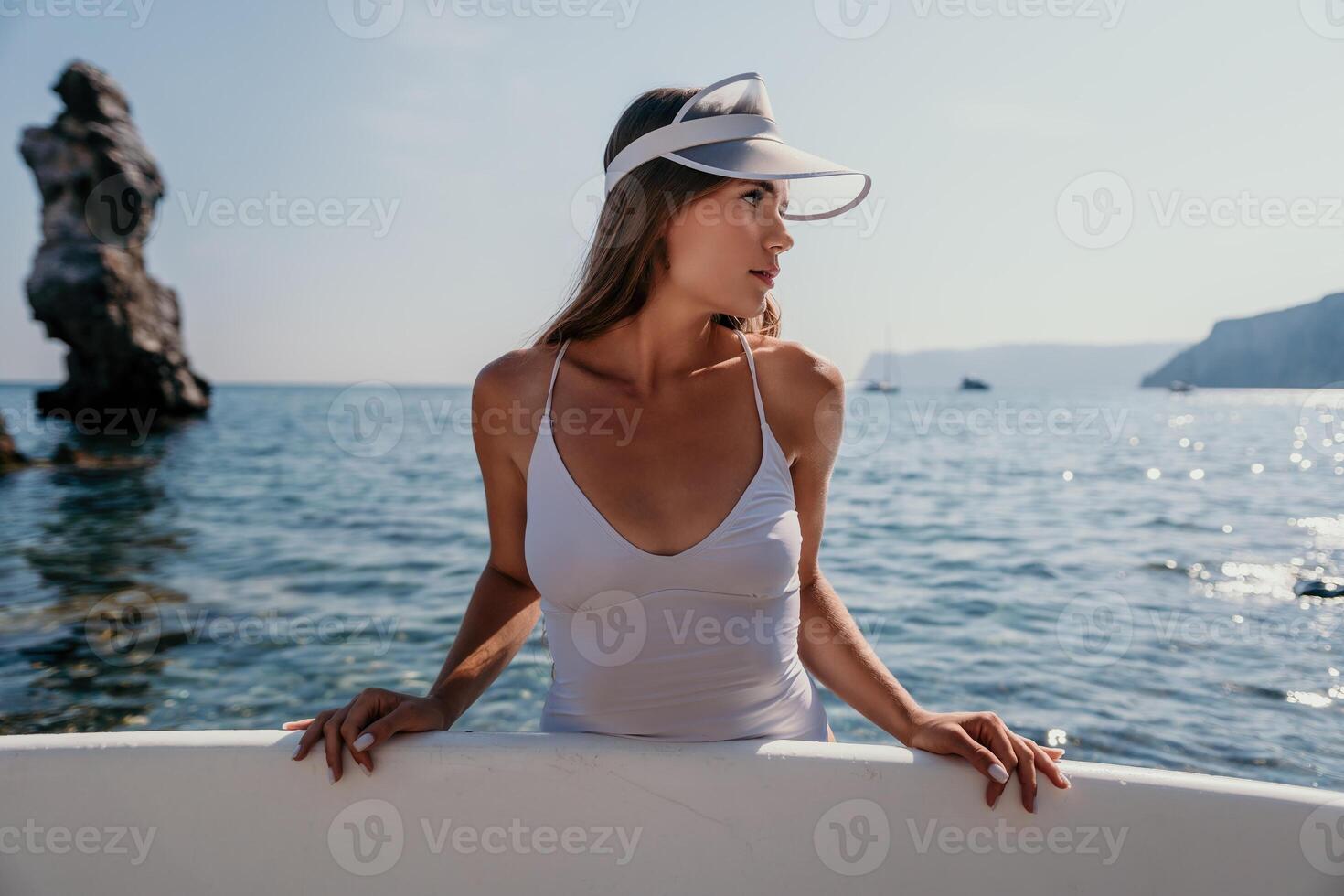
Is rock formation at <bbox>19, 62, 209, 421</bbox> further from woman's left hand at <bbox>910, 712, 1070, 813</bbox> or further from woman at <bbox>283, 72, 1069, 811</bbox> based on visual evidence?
woman's left hand at <bbox>910, 712, 1070, 813</bbox>

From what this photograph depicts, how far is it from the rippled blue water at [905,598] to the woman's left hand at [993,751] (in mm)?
3148

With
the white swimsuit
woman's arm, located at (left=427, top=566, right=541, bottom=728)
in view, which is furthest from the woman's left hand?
woman's arm, located at (left=427, top=566, right=541, bottom=728)

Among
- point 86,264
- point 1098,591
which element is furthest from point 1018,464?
point 86,264

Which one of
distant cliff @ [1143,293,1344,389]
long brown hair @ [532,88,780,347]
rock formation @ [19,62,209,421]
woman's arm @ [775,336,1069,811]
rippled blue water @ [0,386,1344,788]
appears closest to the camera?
woman's arm @ [775,336,1069,811]

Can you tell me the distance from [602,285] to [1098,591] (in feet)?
22.3

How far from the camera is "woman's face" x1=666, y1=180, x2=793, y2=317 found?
5.94 feet

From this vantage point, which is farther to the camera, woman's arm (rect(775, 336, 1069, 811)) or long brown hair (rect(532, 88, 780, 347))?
long brown hair (rect(532, 88, 780, 347))

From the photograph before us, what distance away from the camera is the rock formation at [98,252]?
31750 mm

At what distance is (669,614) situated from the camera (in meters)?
1.71

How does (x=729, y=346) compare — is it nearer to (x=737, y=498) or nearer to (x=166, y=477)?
(x=737, y=498)

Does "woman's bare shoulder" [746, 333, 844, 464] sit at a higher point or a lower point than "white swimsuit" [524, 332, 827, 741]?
higher

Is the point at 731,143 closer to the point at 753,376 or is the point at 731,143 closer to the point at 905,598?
the point at 753,376

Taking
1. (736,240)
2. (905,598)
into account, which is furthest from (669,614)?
(905,598)

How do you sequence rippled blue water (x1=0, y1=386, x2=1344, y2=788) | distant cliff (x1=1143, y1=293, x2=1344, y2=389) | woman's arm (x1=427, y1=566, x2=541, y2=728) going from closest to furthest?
1. woman's arm (x1=427, y1=566, x2=541, y2=728)
2. rippled blue water (x1=0, y1=386, x2=1344, y2=788)
3. distant cliff (x1=1143, y1=293, x2=1344, y2=389)
